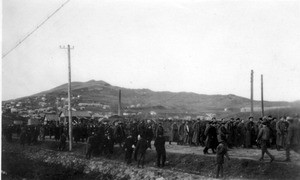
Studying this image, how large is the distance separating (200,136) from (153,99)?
99343mm

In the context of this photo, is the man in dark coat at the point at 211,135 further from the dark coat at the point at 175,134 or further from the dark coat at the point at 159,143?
the dark coat at the point at 175,134

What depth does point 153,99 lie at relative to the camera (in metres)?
119

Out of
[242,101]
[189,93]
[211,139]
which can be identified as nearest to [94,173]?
[211,139]

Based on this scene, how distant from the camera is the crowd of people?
13688 millimetres

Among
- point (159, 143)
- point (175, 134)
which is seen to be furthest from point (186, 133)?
point (159, 143)

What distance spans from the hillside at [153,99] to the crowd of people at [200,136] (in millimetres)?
69174

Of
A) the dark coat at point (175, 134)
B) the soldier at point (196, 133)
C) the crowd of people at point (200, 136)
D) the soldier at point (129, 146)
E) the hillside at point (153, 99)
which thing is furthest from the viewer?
the hillside at point (153, 99)

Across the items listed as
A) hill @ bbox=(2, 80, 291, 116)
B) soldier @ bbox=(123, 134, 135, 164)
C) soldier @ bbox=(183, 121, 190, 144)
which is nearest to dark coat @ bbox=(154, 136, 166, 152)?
soldier @ bbox=(123, 134, 135, 164)

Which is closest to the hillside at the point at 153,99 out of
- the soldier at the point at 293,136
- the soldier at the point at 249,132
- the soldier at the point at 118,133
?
the soldier at the point at 118,133

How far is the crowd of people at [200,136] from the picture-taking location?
13.7 meters

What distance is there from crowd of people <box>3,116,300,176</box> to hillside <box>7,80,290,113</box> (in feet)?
227

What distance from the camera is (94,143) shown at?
67.7ft

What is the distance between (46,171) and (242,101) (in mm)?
94424

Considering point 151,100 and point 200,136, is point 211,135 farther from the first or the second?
point 151,100
